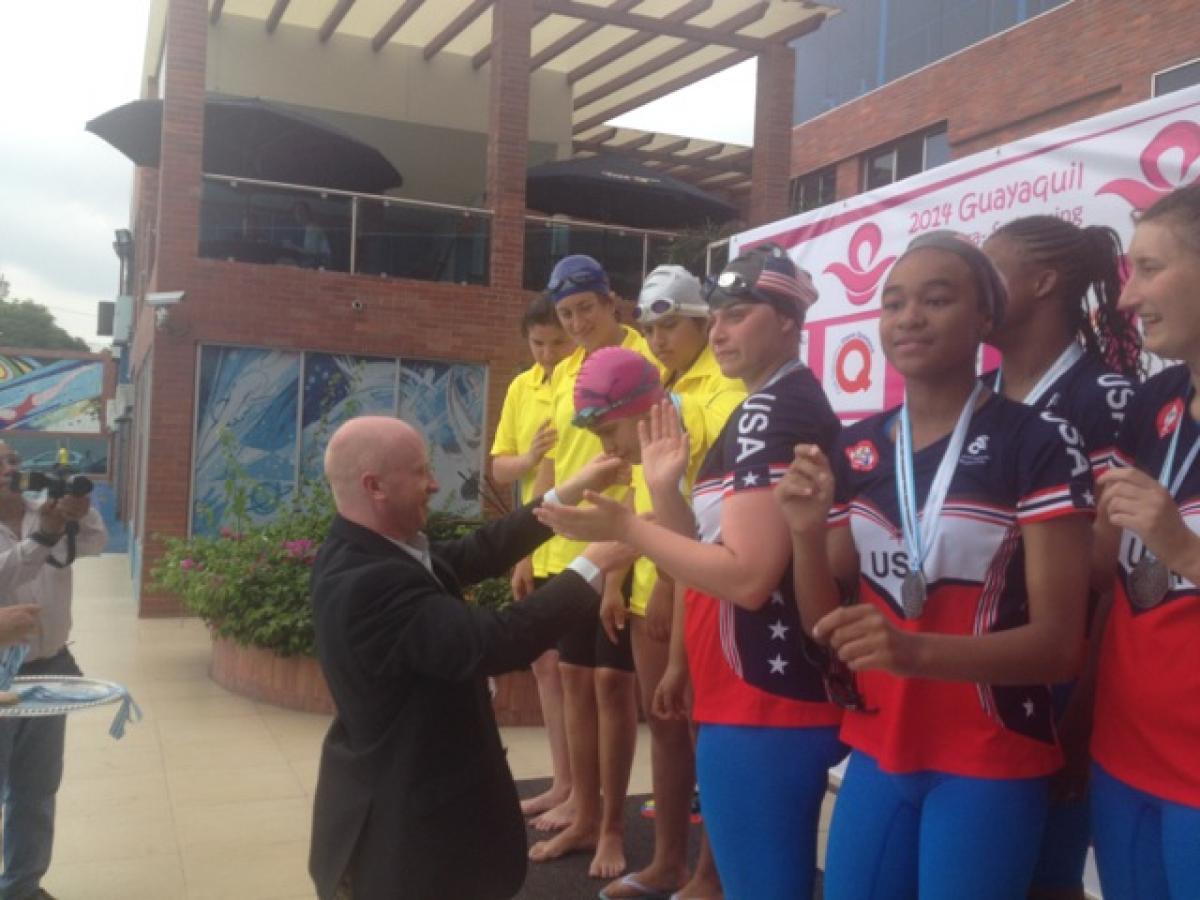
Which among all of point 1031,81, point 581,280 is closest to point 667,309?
point 581,280

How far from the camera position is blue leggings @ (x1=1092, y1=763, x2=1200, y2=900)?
1653mm

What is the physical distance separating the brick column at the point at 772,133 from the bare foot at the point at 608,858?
11.2 meters

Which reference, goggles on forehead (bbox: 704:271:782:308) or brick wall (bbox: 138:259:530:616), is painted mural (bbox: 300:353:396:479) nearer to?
brick wall (bbox: 138:259:530:616)

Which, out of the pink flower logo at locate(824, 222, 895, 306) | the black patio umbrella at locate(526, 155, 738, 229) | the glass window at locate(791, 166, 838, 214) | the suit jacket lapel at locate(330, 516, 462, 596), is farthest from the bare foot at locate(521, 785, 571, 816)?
the glass window at locate(791, 166, 838, 214)

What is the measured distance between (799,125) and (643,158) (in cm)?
692

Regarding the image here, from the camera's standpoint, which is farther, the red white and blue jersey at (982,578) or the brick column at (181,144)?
the brick column at (181,144)

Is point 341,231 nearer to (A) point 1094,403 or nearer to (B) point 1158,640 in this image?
(A) point 1094,403

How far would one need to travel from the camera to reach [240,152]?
11.8m

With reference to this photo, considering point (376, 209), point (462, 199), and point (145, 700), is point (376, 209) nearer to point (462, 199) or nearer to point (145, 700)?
point (462, 199)

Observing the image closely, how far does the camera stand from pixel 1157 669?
5.68 ft

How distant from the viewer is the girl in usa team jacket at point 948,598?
5.67ft

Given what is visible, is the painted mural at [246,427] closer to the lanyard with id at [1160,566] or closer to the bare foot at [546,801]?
the bare foot at [546,801]

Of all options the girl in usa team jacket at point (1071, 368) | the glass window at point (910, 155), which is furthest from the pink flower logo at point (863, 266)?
the glass window at point (910, 155)

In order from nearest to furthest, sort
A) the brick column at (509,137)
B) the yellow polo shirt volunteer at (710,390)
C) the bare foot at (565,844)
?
the yellow polo shirt volunteer at (710,390) → the bare foot at (565,844) → the brick column at (509,137)
